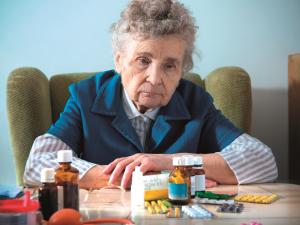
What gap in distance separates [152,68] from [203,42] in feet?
2.52

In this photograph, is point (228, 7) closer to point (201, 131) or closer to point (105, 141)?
point (201, 131)

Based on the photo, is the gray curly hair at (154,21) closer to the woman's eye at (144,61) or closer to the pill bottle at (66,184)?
the woman's eye at (144,61)

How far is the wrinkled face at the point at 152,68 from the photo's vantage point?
1.38 metres

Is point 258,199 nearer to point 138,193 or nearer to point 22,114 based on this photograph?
point 138,193

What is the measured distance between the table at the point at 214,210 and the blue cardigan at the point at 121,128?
0.96ft

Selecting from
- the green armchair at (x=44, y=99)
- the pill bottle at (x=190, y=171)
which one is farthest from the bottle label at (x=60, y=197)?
the green armchair at (x=44, y=99)

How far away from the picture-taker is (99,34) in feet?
6.84

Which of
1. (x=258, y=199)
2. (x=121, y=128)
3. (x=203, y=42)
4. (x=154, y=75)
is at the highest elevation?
(x=203, y=42)

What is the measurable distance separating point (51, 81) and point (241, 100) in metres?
0.77

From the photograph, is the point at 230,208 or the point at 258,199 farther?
the point at 258,199

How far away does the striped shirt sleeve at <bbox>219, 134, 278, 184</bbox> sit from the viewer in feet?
4.27

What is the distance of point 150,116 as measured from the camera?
59.4 inches

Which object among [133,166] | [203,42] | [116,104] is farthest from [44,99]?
[203,42]

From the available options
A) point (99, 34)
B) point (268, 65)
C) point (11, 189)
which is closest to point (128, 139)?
point (11, 189)
